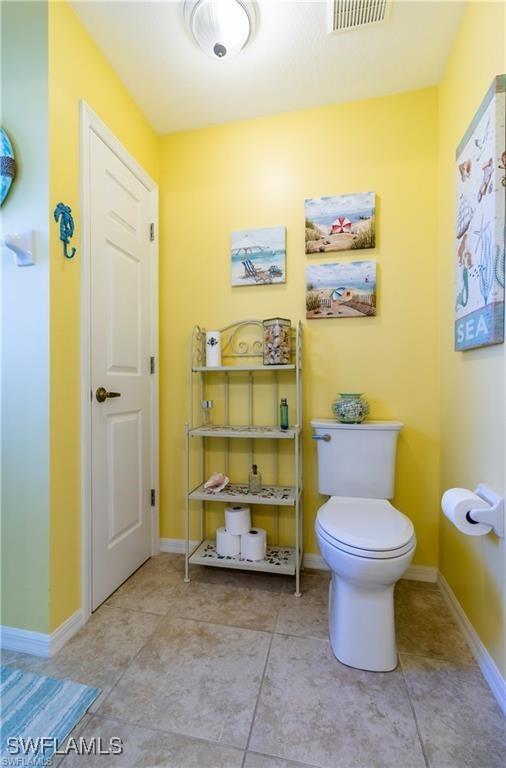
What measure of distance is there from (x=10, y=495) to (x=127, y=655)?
73 cm

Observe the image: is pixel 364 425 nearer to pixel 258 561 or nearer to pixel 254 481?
pixel 254 481

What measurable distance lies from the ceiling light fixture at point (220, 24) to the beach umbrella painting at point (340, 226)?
2.68 feet

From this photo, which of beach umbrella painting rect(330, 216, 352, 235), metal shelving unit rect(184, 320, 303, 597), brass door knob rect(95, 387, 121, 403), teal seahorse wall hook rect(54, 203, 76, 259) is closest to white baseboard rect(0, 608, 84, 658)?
metal shelving unit rect(184, 320, 303, 597)

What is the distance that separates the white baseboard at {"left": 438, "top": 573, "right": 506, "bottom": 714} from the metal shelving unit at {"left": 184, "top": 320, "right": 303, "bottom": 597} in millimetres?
662

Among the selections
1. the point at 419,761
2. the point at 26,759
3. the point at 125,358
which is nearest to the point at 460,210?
the point at 125,358

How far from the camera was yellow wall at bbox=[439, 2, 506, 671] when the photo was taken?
1058 millimetres

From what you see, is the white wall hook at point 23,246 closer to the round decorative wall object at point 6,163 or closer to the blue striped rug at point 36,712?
the round decorative wall object at point 6,163

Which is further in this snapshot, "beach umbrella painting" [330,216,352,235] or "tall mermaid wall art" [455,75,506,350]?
"beach umbrella painting" [330,216,352,235]

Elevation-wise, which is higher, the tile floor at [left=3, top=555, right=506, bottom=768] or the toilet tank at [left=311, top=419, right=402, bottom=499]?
the toilet tank at [left=311, top=419, right=402, bottom=499]

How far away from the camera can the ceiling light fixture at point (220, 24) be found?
125cm

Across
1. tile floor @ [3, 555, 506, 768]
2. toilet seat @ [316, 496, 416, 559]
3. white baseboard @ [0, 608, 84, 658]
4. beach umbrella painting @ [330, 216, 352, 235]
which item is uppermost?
beach umbrella painting @ [330, 216, 352, 235]

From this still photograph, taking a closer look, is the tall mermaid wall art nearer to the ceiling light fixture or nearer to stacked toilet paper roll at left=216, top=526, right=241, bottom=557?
the ceiling light fixture

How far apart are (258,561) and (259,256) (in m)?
1.57

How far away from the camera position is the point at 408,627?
1332mm
